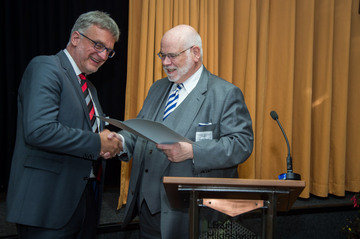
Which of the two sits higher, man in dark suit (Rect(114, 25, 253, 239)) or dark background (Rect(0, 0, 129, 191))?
dark background (Rect(0, 0, 129, 191))

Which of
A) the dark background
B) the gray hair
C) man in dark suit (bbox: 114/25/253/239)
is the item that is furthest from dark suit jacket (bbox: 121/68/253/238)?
the dark background

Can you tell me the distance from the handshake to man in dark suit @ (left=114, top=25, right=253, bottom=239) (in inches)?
4.7

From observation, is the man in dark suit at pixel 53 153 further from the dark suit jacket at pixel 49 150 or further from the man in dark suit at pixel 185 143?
the man in dark suit at pixel 185 143

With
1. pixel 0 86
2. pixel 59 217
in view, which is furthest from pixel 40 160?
pixel 0 86

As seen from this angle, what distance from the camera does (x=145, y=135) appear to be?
5.30ft

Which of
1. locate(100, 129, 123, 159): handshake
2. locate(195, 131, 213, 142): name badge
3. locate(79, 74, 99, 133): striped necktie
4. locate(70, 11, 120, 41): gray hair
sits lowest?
locate(100, 129, 123, 159): handshake

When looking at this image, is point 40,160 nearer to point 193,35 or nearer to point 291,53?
point 193,35

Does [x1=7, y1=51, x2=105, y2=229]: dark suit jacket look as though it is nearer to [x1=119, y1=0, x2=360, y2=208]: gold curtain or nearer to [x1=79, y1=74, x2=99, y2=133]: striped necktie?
[x1=79, y1=74, x2=99, y2=133]: striped necktie

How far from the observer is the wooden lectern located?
1324 millimetres

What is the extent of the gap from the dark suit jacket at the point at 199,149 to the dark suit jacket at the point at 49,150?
324mm

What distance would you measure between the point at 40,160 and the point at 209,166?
0.93 m

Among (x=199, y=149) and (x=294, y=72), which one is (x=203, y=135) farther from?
(x=294, y=72)

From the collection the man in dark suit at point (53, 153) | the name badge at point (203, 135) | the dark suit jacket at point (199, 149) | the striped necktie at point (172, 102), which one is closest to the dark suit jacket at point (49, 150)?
the man in dark suit at point (53, 153)

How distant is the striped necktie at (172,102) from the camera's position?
2.07 meters
